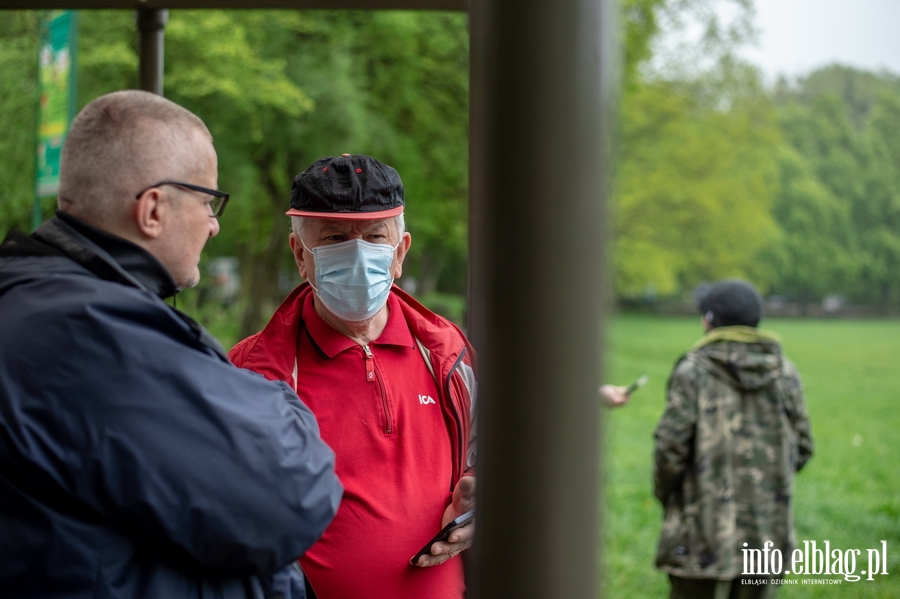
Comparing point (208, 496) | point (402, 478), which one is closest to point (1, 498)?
point (208, 496)

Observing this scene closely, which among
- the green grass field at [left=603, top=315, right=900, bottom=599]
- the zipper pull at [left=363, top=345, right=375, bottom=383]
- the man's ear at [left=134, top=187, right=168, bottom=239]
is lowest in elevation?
the green grass field at [left=603, top=315, right=900, bottom=599]

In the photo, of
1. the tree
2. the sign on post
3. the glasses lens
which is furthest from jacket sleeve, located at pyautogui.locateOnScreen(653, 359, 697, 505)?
the tree

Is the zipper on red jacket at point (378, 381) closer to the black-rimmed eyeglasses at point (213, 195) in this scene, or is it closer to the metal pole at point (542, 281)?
the black-rimmed eyeglasses at point (213, 195)

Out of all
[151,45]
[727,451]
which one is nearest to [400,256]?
[151,45]

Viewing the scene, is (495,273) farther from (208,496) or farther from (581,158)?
(208,496)

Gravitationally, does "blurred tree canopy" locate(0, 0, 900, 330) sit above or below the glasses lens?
above

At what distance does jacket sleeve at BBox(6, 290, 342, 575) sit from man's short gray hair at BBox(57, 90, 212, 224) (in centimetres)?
29

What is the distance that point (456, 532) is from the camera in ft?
7.36

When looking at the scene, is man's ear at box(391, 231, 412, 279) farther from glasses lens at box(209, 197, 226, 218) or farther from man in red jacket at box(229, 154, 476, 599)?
glasses lens at box(209, 197, 226, 218)

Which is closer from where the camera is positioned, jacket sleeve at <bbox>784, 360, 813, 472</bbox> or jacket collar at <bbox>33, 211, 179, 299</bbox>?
jacket collar at <bbox>33, 211, 179, 299</bbox>

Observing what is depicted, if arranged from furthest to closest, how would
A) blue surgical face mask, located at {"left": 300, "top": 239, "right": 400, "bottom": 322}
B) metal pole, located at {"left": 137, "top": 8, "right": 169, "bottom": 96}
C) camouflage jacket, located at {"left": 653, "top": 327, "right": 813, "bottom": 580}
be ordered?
camouflage jacket, located at {"left": 653, "top": 327, "right": 813, "bottom": 580}
metal pole, located at {"left": 137, "top": 8, "right": 169, "bottom": 96}
blue surgical face mask, located at {"left": 300, "top": 239, "right": 400, "bottom": 322}

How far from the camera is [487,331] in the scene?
43.4 inches

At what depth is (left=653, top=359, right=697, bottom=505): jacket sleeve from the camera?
188 inches

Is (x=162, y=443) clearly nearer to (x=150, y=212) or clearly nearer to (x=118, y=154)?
(x=150, y=212)
